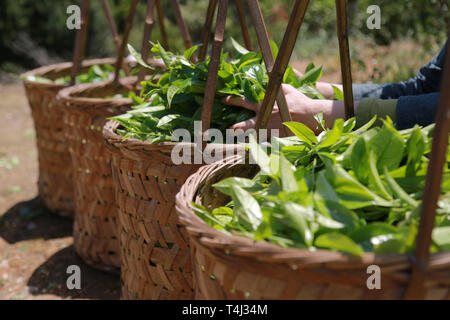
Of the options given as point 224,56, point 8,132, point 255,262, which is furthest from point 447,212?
point 8,132

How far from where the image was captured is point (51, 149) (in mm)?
2348

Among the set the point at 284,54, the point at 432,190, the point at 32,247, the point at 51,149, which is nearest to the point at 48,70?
the point at 51,149

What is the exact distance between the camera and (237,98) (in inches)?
53.3

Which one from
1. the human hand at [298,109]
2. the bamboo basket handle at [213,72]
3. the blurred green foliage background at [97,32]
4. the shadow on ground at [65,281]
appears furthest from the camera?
the blurred green foliage background at [97,32]

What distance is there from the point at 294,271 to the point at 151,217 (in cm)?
65

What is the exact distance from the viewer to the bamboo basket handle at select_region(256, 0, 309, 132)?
1.05m

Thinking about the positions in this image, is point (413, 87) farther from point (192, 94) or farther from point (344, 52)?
point (192, 94)

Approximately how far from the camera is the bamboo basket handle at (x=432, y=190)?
65cm

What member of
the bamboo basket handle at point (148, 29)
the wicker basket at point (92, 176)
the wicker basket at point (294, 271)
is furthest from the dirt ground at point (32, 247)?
the wicker basket at point (294, 271)

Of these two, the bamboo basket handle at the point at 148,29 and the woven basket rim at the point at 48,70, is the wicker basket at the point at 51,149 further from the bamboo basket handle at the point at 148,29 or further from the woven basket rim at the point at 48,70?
the bamboo basket handle at the point at 148,29

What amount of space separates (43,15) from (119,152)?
479cm

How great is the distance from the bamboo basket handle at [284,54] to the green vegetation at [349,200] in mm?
217

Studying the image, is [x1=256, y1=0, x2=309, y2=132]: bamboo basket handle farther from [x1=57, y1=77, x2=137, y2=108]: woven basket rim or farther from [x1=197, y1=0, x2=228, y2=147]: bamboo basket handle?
[x1=57, y1=77, x2=137, y2=108]: woven basket rim
